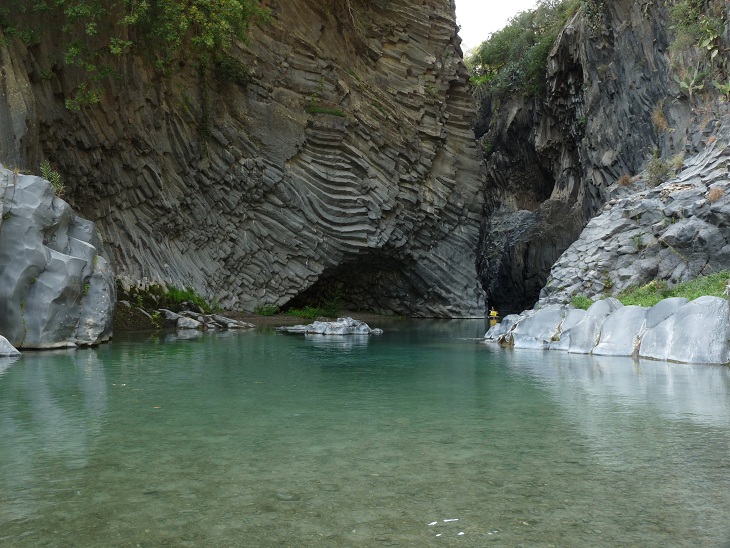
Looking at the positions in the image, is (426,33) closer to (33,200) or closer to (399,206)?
(399,206)

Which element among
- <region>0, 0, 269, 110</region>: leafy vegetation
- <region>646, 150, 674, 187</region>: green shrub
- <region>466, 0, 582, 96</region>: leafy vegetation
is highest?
<region>466, 0, 582, 96</region>: leafy vegetation

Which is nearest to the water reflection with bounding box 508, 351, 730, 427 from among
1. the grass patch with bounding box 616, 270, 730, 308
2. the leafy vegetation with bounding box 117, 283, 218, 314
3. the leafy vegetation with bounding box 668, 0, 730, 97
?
the grass patch with bounding box 616, 270, 730, 308

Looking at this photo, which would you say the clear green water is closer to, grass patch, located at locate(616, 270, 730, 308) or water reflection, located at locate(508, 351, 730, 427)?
water reflection, located at locate(508, 351, 730, 427)

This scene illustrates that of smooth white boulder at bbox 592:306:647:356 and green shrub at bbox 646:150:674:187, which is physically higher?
green shrub at bbox 646:150:674:187

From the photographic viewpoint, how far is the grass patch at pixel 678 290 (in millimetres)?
12901

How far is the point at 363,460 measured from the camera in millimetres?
4559

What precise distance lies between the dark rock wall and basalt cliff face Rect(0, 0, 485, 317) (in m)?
5.14

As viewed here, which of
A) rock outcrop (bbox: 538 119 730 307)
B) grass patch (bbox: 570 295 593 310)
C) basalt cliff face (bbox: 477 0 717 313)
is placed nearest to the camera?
rock outcrop (bbox: 538 119 730 307)

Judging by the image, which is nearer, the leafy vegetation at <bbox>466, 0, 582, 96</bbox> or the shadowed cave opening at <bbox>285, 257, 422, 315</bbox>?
the shadowed cave opening at <bbox>285, 257, 422, 315</bbox>

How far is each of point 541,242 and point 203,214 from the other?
64.6 ft

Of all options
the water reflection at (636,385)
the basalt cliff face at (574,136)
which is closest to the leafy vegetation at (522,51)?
the basalt cliff face at (574,136)

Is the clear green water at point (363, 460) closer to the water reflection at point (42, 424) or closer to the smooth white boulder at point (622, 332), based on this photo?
the water reflection at point (42, 424)

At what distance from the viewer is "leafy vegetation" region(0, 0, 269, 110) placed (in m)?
16.9

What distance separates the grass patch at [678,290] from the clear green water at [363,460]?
14.4 feet
